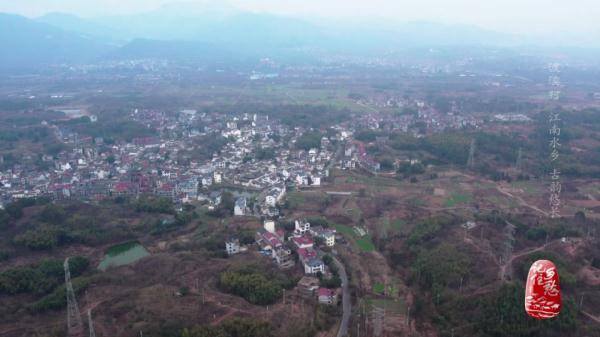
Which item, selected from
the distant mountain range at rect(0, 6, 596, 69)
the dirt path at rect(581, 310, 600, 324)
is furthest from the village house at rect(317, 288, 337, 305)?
the distant mountain range at rect(0, 6, 596, 69)

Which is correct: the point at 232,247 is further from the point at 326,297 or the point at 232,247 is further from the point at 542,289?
the point at 542,289

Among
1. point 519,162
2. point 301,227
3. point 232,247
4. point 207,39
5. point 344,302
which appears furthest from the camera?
point 207,39

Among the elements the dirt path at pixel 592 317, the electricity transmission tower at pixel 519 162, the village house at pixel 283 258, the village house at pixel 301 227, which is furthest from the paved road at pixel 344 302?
the electricity transmission tower at pixel 519 162

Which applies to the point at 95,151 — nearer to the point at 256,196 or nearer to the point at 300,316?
the point at 256,196

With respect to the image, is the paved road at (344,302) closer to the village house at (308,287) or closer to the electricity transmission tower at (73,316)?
the village house at (308,287)

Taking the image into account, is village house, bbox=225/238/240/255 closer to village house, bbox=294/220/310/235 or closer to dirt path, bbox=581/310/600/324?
village house, bbox=294/220/310/235

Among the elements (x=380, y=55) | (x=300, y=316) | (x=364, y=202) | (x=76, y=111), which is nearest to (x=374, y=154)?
(x=364, y=202)

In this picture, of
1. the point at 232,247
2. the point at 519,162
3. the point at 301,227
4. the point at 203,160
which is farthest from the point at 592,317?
the point at 203,160
